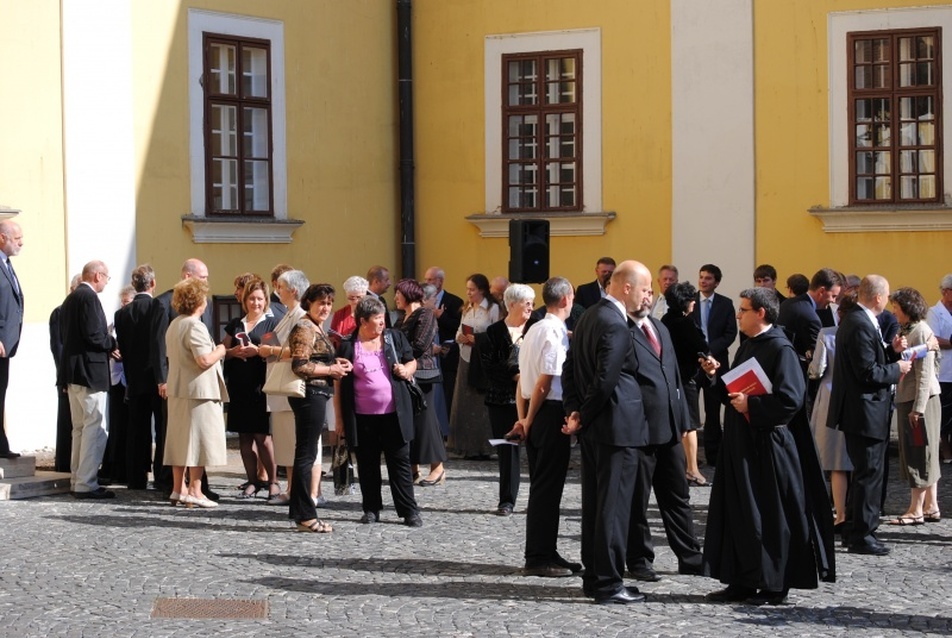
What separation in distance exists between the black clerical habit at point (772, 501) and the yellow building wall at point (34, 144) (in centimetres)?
924

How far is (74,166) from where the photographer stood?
17094mm

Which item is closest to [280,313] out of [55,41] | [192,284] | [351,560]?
[192,284]

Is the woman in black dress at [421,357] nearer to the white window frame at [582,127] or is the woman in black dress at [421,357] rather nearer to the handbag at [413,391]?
the handbag at [413,391]

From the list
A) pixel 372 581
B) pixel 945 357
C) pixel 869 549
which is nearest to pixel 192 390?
pixel 372 581

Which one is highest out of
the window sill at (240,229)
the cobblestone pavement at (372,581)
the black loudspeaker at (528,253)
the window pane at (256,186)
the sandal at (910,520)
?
the window pane at (256,186)

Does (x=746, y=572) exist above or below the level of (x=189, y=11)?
below

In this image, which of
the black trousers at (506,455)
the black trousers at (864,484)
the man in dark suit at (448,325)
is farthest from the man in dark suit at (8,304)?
the black trousers at (864,484)

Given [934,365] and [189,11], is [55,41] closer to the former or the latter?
[189,11]

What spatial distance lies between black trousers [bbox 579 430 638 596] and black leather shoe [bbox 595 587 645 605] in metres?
0.02

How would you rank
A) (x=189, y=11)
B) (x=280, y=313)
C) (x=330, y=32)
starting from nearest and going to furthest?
(x=280, y=313) < (x=189, y=11) < (x=330, y=32)

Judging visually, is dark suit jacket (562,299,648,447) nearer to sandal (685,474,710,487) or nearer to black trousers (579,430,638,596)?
black trousers (579,430,638,596)

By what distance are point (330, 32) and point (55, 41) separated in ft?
12.4

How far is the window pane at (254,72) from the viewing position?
19.0m

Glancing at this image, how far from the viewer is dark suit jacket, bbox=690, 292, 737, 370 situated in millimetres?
15812
